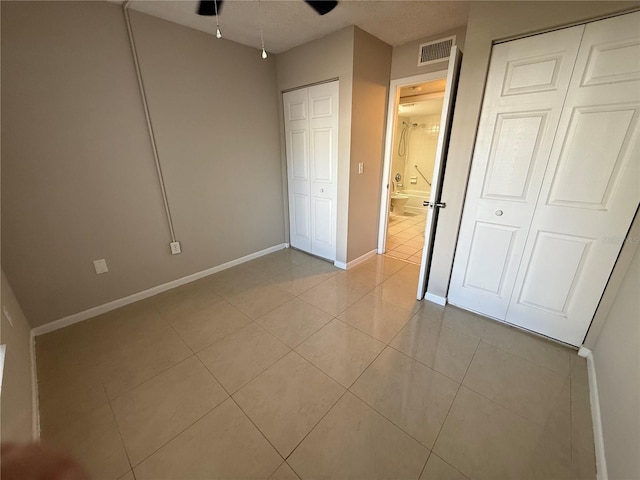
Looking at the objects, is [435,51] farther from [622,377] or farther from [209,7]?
[622,377]

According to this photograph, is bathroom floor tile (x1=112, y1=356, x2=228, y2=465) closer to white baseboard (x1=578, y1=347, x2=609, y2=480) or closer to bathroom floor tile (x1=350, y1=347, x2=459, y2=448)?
bathroom floor tile (x1=350, y1=347, x2=459, y2=448)

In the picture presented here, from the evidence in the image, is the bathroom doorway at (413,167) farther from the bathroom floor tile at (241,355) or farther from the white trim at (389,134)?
the bathroom floor tile at (241,355)

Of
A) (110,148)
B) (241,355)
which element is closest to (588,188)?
(241,355)

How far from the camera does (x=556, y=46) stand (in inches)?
58.0

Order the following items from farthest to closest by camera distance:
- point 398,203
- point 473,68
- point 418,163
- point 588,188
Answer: point 418,163, point 398,203, point 473,68, point 588,188

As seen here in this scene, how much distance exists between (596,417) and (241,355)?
1996mm

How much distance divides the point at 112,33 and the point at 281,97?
157cm

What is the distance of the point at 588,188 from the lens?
1.52m

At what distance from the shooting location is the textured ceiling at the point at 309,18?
1896mm

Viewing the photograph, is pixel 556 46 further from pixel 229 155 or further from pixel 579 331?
pixel 229 155

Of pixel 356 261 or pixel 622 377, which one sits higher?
A: pixel 622 377

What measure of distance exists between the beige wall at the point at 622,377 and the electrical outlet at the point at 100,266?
3.23m

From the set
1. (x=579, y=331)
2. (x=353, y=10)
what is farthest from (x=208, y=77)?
(x=579, y=331)

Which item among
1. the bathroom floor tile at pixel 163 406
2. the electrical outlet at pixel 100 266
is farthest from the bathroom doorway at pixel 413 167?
the electrical outlet at pixel 100 266
